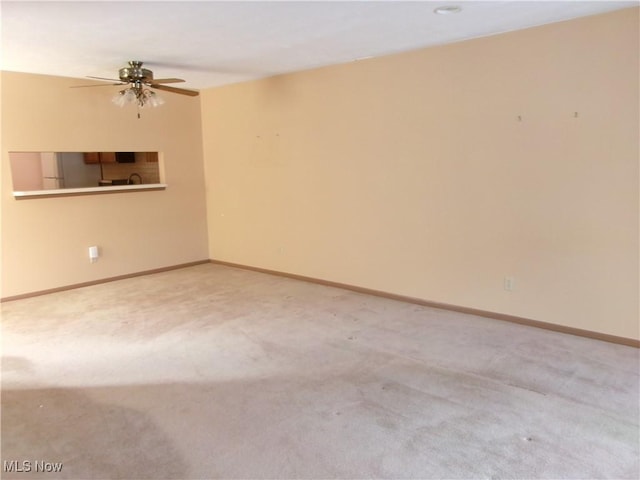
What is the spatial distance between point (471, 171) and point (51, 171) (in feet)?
19.1

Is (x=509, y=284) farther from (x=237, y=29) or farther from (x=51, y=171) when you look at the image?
(x=51, y=171)

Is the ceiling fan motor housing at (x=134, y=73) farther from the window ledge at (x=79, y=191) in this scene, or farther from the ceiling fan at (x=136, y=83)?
the window ledge at (x=79, y=191)

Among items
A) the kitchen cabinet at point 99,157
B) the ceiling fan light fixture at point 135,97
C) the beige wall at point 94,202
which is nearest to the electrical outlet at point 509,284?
A: the ceiling fan light fixture at point 135,97

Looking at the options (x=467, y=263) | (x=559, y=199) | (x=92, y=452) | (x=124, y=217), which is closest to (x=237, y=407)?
(x=92, y=452)

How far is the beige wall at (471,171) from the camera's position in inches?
130

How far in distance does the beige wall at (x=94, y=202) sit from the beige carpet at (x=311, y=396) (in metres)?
0.97

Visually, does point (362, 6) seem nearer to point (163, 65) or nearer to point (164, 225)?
point (163, 65)

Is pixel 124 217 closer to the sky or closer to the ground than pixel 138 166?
closer to the ground

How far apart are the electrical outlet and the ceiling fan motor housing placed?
3663 mm

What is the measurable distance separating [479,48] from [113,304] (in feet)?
13.5

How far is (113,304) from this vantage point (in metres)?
4.63

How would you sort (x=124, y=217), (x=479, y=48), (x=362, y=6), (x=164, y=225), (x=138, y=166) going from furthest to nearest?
(x=138, y=166) → (x=164, y=225) → (x=124, y=217) → (x=479, y=48) → (x=362, y=6)

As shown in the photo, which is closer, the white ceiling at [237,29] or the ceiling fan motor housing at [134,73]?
the white ceiling at [237,29]

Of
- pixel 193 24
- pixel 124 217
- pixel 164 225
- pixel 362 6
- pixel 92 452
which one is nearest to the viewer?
pixel 92 452
